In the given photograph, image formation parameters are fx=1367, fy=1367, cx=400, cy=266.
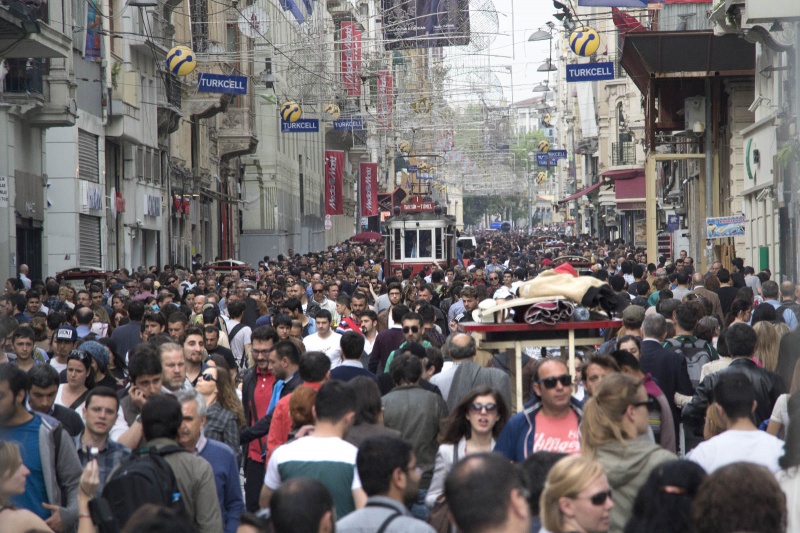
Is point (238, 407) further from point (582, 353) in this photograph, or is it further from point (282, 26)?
point (282, 26)

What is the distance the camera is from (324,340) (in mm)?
12094

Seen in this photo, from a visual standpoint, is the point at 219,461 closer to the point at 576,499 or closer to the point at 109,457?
the point at 109,457

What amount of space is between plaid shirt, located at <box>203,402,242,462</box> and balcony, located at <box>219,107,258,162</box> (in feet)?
142

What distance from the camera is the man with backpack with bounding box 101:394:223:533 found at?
5.61 meters

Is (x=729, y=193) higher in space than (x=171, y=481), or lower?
higher

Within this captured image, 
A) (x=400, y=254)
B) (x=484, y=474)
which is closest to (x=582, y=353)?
(x=484, y=474)

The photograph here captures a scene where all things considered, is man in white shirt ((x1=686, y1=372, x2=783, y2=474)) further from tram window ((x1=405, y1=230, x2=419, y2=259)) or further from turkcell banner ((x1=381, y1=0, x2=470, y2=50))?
turkcell banner ((x1=381, y1=0, x2=470, y2=50))

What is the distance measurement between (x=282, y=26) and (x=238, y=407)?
5245 cm

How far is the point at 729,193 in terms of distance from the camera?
110 feet

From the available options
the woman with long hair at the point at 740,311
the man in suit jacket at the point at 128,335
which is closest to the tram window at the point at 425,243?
the man in suit jacket at the point at 128,335

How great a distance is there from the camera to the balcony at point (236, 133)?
50812mm

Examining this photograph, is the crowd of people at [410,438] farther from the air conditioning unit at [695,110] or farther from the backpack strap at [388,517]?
the air conditioning unit at [695,110]

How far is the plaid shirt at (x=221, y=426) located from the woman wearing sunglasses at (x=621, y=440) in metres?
2.79

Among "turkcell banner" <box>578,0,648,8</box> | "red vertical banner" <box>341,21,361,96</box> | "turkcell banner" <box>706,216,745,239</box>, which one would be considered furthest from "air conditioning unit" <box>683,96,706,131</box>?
"turkcell banner" <box>706,216,745,239</box>
